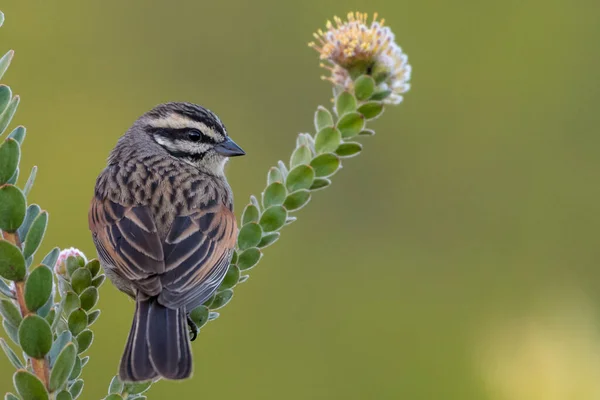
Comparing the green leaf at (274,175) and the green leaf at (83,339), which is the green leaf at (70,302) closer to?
the green leaf at (83,339)

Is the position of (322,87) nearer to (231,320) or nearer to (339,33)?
A: (231,320)

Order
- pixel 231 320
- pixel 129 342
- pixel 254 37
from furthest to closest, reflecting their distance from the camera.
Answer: pixel 254 37 → pixel 231 320 → pixel 129 342

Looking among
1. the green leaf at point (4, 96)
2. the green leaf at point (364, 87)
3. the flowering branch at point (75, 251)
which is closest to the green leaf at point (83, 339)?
the flowering branch at point (75, 251)

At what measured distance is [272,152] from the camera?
893cm

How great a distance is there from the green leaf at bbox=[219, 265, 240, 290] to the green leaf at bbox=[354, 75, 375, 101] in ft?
2.16

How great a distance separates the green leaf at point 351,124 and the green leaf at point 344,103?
0.21 ft

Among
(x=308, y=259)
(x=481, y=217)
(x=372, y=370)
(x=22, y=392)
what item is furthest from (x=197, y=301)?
(x=481, y=217)

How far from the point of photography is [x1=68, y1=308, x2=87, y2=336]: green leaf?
7.28ft

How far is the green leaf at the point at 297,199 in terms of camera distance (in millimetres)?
2738

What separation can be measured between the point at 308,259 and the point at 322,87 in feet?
6.48

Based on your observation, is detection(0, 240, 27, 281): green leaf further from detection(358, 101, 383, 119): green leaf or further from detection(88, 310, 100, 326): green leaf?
detection(358, 101, 383, 119): green leaf

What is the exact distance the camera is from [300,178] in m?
2.78

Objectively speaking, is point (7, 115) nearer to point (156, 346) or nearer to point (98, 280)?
point (98, 280)

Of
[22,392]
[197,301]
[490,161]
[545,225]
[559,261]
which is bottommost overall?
[22,392]
